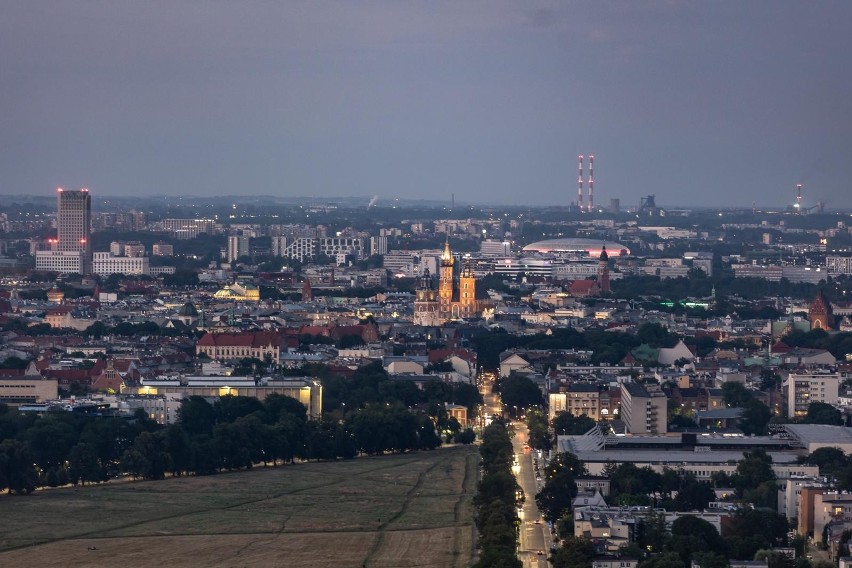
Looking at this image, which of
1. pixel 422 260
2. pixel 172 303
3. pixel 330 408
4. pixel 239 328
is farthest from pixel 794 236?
pixel 330 408

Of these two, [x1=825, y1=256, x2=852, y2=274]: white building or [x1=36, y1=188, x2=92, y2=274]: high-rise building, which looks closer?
[x1=36, y1=188, x2=92, y2=274]: high-rise building

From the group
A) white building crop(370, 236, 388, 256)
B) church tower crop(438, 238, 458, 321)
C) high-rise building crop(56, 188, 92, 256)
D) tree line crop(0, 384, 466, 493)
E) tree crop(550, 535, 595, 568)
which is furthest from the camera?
white building crop(370, 236, 388, 256)

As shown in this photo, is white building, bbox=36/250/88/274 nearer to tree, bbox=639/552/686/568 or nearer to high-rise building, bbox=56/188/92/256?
high-rise building, bbox=56/188/92/256

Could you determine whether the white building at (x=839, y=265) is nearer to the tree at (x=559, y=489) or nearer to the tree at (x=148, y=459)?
the tree at (x=148, y=459)

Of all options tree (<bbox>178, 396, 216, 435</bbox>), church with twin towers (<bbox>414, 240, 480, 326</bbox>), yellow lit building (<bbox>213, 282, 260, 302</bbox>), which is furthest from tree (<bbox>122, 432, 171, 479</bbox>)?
yellow lit building (<bbox>213, 282, 260, 302</bbox>)

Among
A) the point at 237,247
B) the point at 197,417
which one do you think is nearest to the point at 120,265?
the point at 237,247

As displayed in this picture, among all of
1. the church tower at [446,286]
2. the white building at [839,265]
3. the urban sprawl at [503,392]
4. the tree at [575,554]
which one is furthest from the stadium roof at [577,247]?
the tree at [575,554]
